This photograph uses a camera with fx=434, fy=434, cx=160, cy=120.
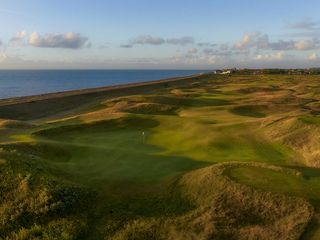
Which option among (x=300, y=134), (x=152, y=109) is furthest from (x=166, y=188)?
(x=152, y=109)

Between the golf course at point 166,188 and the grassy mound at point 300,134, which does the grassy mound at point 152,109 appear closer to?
the golf course at point 166,188

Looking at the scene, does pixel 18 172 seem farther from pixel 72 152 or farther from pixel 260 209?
pixel 260 209

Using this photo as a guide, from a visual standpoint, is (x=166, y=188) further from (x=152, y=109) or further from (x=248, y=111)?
(x=248, y=111)

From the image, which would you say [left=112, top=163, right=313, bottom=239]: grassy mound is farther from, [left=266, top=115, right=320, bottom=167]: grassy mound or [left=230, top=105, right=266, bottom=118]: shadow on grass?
[left=230, top=105, right=266, bottom=118]: shadow on grass

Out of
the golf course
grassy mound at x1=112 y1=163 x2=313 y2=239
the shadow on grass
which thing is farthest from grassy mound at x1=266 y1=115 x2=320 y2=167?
the shadow on grass

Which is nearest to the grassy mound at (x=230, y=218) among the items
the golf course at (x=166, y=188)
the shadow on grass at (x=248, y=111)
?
the golf course at (x=166, y=188)

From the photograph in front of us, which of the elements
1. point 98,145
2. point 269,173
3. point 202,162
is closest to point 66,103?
point 98,145

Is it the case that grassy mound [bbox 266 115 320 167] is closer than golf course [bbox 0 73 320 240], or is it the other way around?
golf course [bbox 0 73 320 240]

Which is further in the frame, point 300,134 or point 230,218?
point 300,134

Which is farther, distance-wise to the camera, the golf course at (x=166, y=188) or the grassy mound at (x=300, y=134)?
the grassy mound at (x=300, y=134)

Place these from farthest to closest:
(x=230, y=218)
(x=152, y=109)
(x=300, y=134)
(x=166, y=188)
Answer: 1. (x=152, y=109)
2. (x=300, y=134)
3. (x=166, y=188)
4. (x=230, y=218)

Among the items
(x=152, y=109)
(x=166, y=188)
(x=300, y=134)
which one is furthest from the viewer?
(x=152, y=109)
